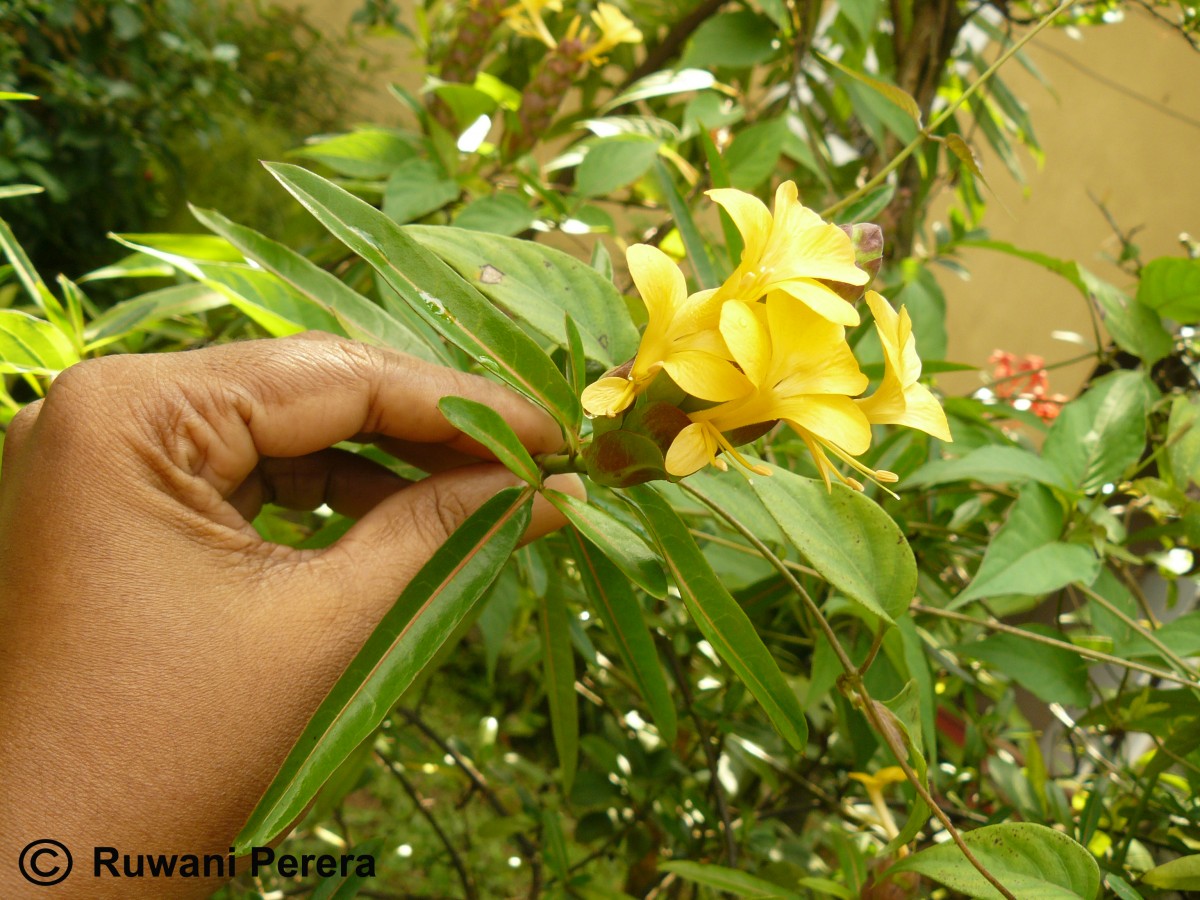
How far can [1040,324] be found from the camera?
3047mm

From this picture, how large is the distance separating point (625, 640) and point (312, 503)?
0.26m

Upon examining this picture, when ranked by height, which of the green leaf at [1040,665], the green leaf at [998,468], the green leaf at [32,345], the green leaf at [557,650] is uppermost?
the green leaf at [998,468]

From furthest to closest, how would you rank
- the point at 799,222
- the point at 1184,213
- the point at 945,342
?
the point at 1184,213 < the point at 945,342 < the point at 799,222

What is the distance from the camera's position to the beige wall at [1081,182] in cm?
285

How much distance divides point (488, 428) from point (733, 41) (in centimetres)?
83

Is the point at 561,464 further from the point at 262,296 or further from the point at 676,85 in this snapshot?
the point at 676,85

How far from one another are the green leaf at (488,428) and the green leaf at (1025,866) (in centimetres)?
34

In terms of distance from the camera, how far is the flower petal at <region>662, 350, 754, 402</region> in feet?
1.27

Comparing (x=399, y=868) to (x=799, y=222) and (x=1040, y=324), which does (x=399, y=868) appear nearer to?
(x=799, y=222)

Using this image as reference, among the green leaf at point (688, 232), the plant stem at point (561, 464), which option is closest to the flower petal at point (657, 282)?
the plant stem at point (561, 464)

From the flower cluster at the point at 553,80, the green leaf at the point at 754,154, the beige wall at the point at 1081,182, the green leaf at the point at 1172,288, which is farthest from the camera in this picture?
the beige wall at the point at 1081,182

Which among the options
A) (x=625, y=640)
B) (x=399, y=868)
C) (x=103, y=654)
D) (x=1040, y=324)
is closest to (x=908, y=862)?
(x=625, y=640)

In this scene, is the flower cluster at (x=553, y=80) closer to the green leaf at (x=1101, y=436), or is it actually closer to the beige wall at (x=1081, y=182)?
the green leaf at (x=1101, y=436)

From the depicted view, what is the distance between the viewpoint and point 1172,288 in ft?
2.72
